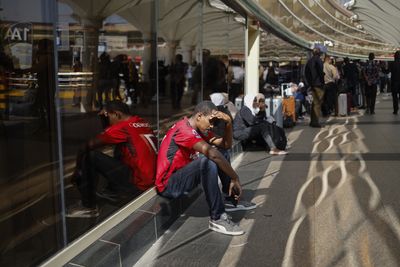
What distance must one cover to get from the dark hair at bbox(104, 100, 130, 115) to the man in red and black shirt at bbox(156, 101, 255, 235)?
0.54 meters

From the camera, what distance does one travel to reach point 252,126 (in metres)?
8.84

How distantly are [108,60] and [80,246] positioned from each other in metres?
1.45

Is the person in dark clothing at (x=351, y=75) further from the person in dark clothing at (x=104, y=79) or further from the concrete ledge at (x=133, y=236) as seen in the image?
the person in dark clothing at (x=104, y=79)

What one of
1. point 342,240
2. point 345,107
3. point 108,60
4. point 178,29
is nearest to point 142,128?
point 108,60

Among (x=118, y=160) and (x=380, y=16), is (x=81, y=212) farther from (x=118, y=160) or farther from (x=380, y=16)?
(x=380, y=16)

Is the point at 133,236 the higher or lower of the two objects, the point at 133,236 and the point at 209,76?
the lower

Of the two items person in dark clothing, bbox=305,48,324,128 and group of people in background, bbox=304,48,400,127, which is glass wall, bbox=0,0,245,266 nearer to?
person in dark clothing, bbox=305,48,324,128

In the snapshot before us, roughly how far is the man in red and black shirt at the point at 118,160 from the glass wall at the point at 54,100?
0.21ft

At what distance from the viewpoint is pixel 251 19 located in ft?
41.1

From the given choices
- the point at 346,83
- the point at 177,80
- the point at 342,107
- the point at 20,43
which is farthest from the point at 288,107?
the point at 20,43

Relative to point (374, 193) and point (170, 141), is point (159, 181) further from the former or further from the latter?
point (374, 193)

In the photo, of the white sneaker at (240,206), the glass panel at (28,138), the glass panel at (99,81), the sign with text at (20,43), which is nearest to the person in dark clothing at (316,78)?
the white sneaker at (240,206)

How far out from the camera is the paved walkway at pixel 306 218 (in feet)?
13.9

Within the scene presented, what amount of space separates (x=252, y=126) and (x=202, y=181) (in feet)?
13.6
